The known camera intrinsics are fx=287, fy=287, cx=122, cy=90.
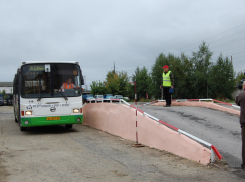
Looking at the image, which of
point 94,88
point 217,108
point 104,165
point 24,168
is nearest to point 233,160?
point 104,165

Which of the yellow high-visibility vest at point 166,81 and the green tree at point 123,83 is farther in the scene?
the green tree at point 123,83

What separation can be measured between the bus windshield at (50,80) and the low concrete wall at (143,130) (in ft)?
5.76

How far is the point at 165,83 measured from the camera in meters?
13.9

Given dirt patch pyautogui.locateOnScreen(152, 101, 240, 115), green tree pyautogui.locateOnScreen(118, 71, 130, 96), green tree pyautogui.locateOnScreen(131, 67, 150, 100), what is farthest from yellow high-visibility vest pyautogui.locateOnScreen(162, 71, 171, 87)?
green tree pyautogui.locateOnScreen(118, 71, 130, 96)

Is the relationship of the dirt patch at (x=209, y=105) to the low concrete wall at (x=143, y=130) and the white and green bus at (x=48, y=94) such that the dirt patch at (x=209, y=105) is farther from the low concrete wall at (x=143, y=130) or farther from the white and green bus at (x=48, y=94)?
the white and green bus at (x=48, y=94)

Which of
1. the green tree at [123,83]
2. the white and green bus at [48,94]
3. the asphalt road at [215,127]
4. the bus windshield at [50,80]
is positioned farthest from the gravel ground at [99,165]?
the green tree at [123,83]

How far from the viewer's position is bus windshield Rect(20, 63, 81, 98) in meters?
11.9

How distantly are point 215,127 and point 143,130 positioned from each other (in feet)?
7.97

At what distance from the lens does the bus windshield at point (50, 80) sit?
11930mm

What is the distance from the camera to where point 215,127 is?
31.1 ft

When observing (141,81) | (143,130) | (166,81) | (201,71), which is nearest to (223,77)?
(201,71)

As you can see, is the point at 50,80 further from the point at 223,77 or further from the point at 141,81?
the point at 141,81

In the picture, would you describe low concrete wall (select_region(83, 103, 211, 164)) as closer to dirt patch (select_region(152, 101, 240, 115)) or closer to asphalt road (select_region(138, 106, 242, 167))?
asphalt road (select_region(138, 106, 242, 167))

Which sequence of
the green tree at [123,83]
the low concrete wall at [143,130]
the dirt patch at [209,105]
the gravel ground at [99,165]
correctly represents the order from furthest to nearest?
the green tree at [123,83], the dirt patch at [209,105], the low concrete wall at [143,130], the gravel ground at [99,165]
